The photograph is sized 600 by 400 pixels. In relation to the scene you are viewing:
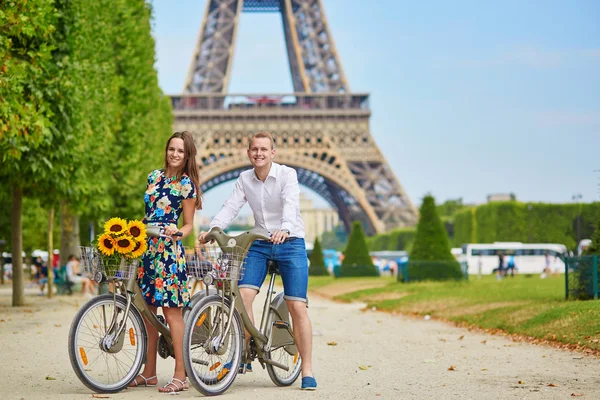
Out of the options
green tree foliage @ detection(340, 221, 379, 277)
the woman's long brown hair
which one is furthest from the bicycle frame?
green tree foliage @ detection(340, 221, 379, 277)

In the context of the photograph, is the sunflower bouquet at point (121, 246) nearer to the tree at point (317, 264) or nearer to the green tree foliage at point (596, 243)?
the green tree foliage at point (596, 243)

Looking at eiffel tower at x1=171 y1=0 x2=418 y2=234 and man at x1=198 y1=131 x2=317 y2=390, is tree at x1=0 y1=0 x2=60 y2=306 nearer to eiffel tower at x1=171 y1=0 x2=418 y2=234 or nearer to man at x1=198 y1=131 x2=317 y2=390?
man at x1=198 y1=131 x2=317 y2=390

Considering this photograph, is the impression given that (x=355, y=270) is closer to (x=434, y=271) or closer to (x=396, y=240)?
(x=434, y=271)

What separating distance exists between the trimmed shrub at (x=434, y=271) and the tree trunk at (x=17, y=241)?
12.8 meters

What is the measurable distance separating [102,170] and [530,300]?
11258mm

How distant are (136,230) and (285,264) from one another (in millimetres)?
1096

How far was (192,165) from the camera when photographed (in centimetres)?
752

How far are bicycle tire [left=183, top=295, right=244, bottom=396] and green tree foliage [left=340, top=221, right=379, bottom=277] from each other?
35.5m

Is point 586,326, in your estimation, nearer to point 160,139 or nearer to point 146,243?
point 146,243

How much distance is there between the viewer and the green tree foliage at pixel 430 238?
30.8 metres

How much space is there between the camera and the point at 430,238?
31094mm

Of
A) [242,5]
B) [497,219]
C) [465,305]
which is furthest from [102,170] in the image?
[242,5]

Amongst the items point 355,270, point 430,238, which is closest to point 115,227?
point 430,238

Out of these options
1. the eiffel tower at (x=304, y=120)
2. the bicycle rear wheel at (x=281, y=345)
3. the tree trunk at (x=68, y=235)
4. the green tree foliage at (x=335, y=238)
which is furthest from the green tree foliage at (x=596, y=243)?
the green tree foliage at (x=335, y=238)
